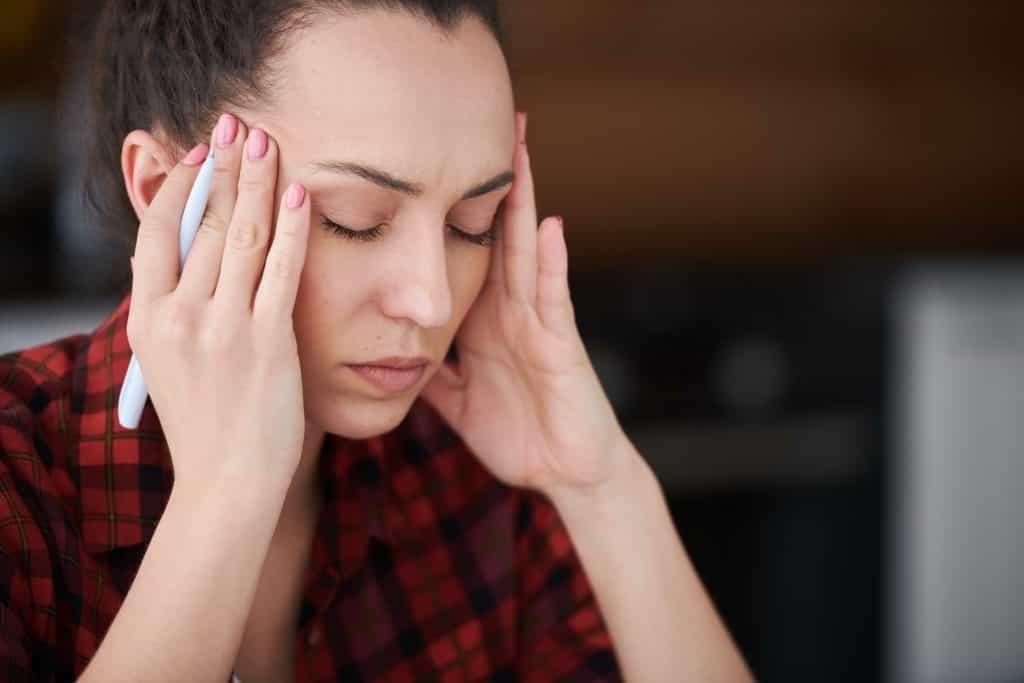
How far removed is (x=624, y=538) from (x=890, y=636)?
176 centimetres

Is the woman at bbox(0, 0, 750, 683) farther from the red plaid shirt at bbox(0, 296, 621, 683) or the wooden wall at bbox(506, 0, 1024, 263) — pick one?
the wooden wall at bbox(506, 0, 1024, 263)

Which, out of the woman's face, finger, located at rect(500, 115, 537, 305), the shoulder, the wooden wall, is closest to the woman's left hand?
finger, located at rect(500, 115, 537, 305)

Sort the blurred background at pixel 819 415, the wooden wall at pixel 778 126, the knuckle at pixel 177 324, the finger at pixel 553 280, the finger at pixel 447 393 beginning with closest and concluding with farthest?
the knuckle at pixel 177 324 < the finger at pixel 553 280 < the finger at pixel 447 393 < the blurred background at pixel 819 415 < the wooden wall at pixel 778 126

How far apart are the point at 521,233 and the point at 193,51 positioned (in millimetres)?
324

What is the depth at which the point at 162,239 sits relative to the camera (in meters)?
0.88

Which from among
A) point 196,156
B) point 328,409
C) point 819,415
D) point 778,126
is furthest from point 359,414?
point 778,126

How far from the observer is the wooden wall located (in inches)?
122

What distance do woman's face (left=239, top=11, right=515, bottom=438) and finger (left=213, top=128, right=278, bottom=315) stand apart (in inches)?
0.6

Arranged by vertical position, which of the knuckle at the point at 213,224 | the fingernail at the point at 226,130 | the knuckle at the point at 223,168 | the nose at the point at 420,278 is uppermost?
the fingernail at the point at 226,130

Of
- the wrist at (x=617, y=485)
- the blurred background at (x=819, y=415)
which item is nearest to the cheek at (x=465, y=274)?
the wrist at (x=617, y=485)

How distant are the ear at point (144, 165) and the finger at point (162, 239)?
6cm

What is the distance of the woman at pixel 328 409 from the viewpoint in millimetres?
859

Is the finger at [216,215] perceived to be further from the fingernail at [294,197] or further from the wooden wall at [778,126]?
the wooden wall at [778,126]

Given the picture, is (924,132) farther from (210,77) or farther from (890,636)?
(210,77)
